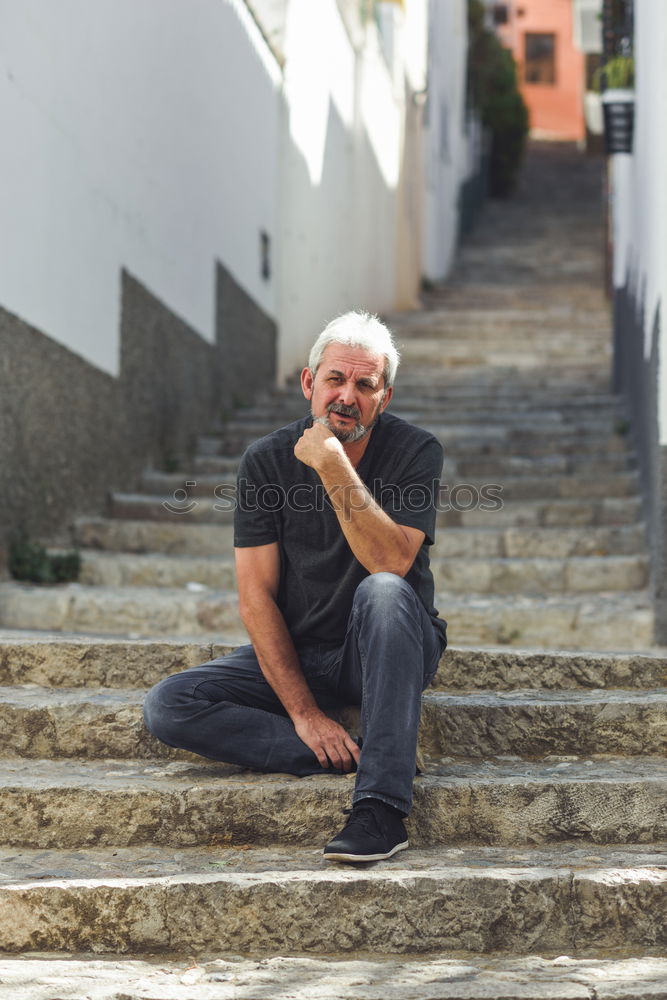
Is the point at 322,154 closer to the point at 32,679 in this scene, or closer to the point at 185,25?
the point at 185,25

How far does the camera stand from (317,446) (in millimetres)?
3008

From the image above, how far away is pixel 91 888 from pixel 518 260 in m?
17.2

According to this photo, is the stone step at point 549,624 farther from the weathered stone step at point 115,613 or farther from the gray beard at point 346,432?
the gray beard at point 346,432

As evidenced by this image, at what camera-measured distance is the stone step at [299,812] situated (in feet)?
9.58

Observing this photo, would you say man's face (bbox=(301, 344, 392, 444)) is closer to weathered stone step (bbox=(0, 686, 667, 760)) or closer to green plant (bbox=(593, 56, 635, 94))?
weathered stone step (bbox=(0, 686, 667, 760))

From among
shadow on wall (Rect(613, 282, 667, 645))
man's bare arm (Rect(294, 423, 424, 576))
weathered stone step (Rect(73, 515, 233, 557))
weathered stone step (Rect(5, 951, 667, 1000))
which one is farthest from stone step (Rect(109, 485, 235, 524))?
weathered stone step (Rect(5, 951, 667, 1000))

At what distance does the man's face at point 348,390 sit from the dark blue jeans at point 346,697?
0.44m

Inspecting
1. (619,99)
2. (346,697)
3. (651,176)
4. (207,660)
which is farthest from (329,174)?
(346,697)

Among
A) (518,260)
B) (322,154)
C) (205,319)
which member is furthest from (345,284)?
(518,260)

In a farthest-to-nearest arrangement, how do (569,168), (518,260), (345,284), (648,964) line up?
(569,168) < (518,260) < (345,284) < (648,964)

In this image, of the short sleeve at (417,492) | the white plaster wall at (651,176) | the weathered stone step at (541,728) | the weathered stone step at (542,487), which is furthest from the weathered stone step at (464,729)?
the weathered stone step at (542,487)

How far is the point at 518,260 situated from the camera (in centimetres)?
1884

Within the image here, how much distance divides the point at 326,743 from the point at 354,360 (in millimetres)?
990

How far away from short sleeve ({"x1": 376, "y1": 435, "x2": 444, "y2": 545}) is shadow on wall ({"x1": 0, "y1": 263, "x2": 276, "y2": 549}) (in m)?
2.23
